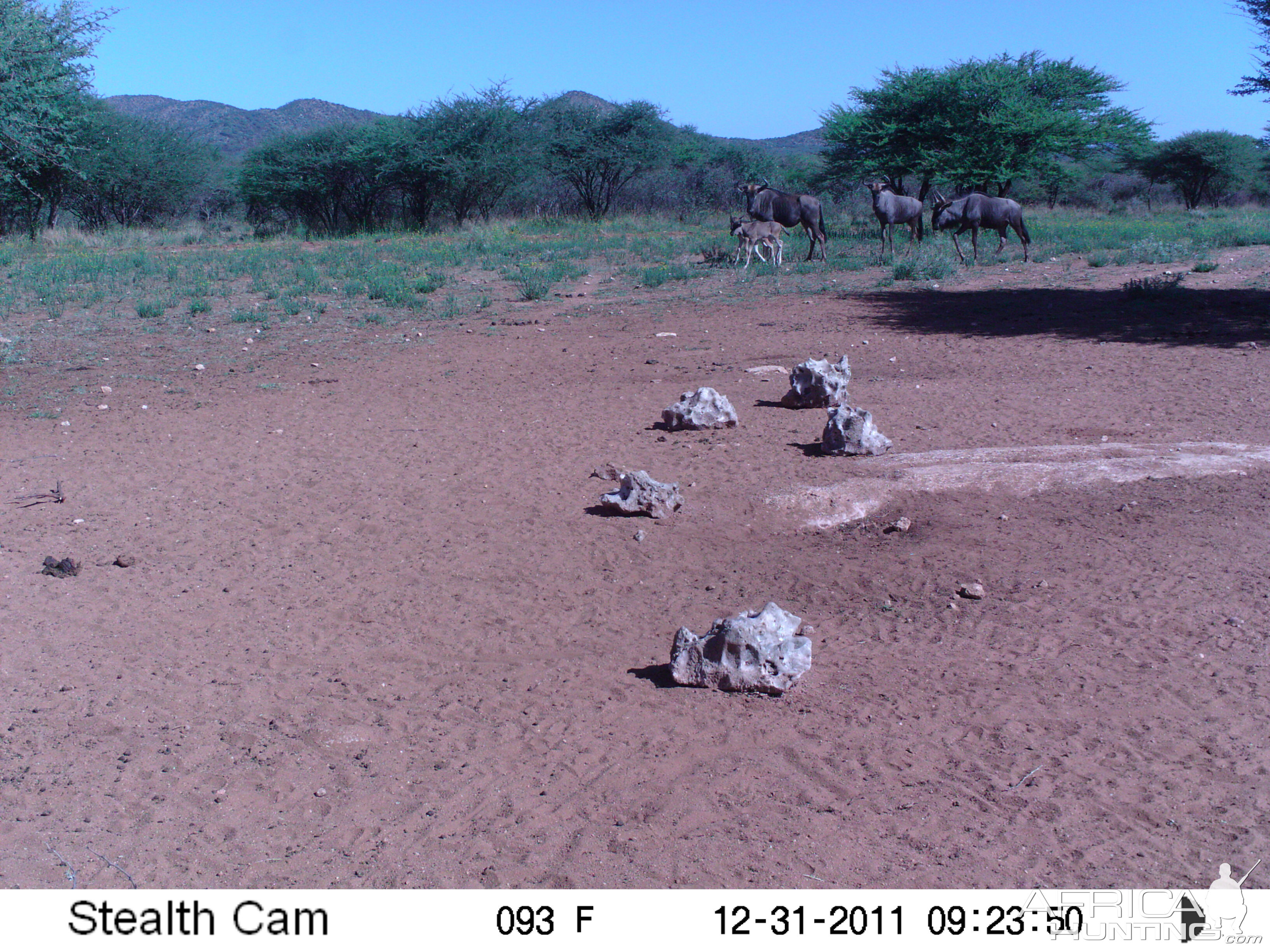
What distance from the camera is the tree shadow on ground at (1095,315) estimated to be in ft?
35.9

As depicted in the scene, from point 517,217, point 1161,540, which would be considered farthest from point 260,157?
point 1161,540

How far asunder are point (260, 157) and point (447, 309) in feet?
82.7

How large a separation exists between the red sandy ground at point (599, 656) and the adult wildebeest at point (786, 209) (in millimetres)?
11071

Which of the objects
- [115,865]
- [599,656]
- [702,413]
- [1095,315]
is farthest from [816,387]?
[115,865]

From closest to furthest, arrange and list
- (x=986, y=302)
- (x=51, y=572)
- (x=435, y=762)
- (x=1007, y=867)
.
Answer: (x=1007, y=867) → (x=435, y=762) → (x=51, y=572) → (x=986, y=302)

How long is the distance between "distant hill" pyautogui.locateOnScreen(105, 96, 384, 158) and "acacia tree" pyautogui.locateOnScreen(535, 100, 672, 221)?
5894 cm

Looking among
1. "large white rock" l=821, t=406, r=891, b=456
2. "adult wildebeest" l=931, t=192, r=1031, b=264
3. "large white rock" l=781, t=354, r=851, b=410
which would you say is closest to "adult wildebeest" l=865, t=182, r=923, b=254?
"adult wildebeest" l=931, t=192, r=1031, b=264

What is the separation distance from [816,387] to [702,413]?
1.20 metres

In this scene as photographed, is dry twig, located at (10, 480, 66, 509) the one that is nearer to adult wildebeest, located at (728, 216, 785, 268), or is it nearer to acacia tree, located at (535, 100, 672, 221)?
adult wildebeest, located at (728, 216, 785, 268)

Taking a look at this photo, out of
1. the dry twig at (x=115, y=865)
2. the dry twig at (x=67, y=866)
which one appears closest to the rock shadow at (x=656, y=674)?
the dry twig at (x=115, y=865)

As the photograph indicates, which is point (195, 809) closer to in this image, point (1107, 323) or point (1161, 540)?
point (1161, 540)

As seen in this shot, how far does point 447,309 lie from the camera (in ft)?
46.1

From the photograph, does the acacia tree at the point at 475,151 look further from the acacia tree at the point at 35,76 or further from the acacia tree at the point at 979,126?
the acacia tree at the point at 35,76

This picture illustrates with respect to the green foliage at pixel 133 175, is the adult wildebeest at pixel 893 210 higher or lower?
lower
